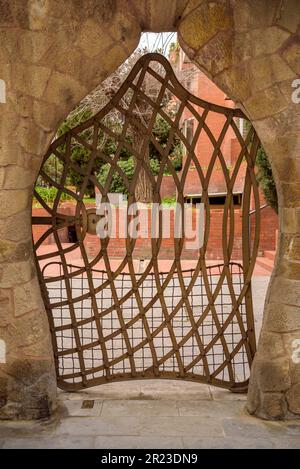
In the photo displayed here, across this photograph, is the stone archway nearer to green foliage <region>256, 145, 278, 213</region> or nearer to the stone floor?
the stone floor

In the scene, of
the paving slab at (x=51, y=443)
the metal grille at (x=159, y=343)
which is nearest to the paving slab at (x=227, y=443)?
the paving slab at (x=51, y=443)

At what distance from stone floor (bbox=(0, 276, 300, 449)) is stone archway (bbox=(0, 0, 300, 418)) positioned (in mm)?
155


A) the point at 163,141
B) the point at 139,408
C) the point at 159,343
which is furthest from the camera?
the point at 163,141

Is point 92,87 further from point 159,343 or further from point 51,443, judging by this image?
point 159,343

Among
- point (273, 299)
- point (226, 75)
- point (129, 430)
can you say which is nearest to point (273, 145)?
point (226, 75)

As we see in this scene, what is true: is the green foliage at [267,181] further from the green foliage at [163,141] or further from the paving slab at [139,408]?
the paving slab at [139,408]

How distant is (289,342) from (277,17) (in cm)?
202

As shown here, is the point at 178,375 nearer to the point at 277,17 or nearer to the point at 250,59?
the point at 250,59

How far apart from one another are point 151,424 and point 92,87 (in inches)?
86.0

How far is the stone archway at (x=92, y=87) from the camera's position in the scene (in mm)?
2889

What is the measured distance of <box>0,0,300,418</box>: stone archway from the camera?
289 centimetres

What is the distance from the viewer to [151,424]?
117 inches

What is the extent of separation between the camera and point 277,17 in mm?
2902

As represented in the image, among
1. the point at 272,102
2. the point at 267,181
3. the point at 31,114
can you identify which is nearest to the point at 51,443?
the point at 31,114
